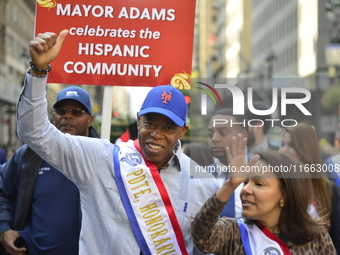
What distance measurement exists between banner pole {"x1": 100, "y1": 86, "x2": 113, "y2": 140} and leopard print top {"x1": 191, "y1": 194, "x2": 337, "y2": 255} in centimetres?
107

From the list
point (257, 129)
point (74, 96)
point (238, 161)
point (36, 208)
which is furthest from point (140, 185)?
point (74, 96)

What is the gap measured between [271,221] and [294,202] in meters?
0.17

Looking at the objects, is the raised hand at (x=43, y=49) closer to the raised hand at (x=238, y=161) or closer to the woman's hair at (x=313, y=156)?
the raised hand at (x=238, y=161)

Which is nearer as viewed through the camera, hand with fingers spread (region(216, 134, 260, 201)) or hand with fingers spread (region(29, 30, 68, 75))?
hand with fingers spread (region(29, 30, 68, 75))

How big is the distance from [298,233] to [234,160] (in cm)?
63

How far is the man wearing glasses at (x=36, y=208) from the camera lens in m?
3.70

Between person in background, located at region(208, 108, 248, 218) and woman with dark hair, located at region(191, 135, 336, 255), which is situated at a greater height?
person in background, located at region(208, 108, 248, 218)

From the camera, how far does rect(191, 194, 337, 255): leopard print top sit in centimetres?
295

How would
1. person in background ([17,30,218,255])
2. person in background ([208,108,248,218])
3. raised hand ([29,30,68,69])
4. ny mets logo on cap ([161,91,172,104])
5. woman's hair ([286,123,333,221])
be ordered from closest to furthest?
1. raised hand ([29,30,68,69])
2. person in background ([17,30,218,255])
3. ny mets logo on cap ([161,91,172,104])
4. person in background ([208,108,248,218])
5. woman's hair ([286,123,333,221])

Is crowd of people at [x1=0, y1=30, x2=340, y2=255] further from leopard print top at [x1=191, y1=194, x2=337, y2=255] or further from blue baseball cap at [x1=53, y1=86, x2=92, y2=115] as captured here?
blue baseball cap at [x1=53, y1=86, x2=92, y2=115]

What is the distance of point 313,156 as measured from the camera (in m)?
4.08

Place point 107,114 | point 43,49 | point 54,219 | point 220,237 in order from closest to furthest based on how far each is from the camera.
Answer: point 43,49 < point 220,237 < point 54,219 < point 107,114

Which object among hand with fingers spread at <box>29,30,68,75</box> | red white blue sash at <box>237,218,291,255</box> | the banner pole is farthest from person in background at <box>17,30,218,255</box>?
the banner pole

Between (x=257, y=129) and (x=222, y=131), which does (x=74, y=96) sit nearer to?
(x=222, y=131)
